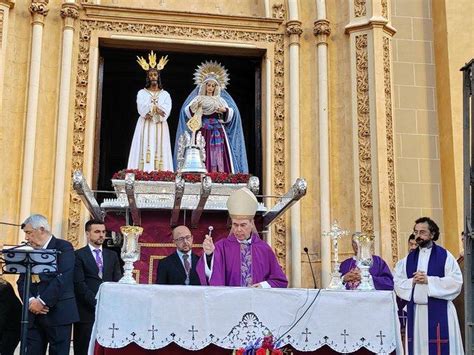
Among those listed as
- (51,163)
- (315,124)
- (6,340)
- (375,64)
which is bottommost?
(6,340)

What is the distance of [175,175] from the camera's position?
35.6 feet

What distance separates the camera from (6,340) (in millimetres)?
7480

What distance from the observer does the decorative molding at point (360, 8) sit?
12297mm

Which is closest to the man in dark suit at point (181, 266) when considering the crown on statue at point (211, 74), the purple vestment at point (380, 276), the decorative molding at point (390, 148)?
the purple vestment at point (380, 276)

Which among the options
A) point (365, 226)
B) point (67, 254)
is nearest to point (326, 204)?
point (365, 226)

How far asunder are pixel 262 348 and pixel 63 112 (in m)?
6.99

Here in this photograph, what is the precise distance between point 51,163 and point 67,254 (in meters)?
4.29

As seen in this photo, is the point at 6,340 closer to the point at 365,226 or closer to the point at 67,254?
the point at 67,254

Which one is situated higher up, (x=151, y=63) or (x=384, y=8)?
(x=384, y=8)

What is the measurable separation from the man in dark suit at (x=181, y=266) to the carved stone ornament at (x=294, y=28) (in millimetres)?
5605

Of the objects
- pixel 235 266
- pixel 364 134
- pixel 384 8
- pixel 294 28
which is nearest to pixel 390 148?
pixel 364 134

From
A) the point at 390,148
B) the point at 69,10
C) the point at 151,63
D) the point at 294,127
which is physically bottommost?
the point at 390,148

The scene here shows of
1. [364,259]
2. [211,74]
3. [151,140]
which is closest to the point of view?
[364,259]

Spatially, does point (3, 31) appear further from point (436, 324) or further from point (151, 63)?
point (436, 324)
